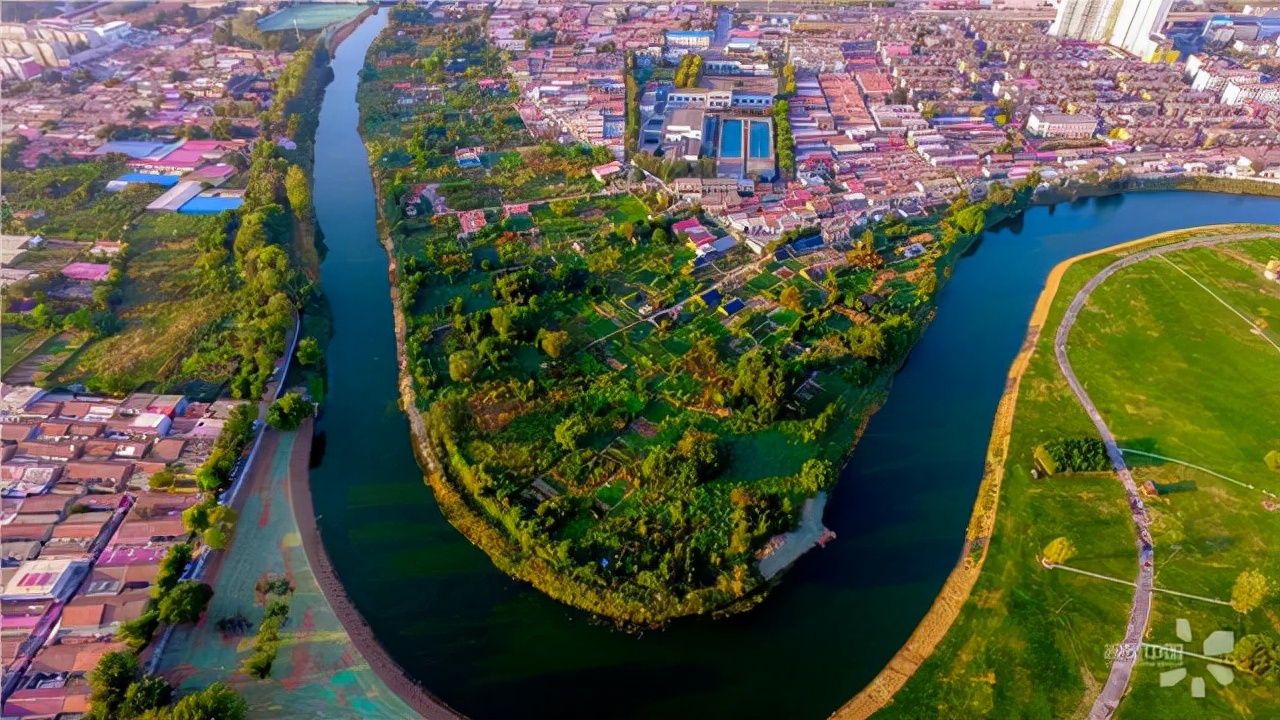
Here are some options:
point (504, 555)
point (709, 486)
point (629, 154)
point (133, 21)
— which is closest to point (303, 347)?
point (504, 555)

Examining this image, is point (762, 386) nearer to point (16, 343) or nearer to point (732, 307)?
point (732, 307)

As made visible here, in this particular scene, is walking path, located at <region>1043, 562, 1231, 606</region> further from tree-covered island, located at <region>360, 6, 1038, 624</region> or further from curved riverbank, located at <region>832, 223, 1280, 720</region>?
tree-covered island, located at <region>360, 6, 1038, 624</region>

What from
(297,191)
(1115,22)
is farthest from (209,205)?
(1115,22)

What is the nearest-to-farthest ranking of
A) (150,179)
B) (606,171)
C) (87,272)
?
(87,272) → (150,179) → (606,171)

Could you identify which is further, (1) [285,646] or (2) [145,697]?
(1) [285,646]

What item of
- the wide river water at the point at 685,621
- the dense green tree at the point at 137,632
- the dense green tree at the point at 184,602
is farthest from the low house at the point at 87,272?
the dense green tree at the point at 137,632

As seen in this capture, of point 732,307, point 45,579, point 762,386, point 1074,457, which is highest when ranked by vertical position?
point 762,386

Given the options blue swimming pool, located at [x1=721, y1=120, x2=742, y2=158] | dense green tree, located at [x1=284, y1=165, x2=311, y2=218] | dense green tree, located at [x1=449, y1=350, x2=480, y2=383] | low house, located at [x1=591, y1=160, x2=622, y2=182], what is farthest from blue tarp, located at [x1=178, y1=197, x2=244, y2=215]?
blue swimming pool, located at [x1=721, y1=120, x2=742, y2=158]
